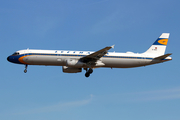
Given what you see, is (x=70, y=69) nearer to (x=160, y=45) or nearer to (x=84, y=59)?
(x=84, y=59)

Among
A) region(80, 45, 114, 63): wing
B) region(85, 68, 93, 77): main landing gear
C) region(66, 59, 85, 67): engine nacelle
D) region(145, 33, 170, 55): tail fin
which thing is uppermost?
region(145, 33, 170, 55): tail fin

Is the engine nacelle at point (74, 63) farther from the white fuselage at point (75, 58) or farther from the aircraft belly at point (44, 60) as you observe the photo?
the aircraft belly at point (44, 60)

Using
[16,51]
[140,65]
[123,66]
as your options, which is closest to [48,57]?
[16,51]

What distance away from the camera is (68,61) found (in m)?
50.3

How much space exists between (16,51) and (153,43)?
1136 inches

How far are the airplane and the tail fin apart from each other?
5.89ft

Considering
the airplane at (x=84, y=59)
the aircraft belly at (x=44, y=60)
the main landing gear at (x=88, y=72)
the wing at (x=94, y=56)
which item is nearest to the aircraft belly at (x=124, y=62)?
the airplane at (x=84, y=59)

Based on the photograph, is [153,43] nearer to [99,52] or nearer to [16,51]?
[99,52]

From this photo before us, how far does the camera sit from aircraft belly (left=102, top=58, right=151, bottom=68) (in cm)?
5184

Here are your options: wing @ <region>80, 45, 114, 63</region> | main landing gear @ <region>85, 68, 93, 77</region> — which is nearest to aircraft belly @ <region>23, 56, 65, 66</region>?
wing @ <region>80, 45, 114, 63</region>

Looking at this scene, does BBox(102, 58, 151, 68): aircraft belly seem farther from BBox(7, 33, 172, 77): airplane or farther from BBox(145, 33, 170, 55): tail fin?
BBox(145, 33, 170, 55): tail fin

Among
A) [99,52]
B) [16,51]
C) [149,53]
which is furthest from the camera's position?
[149,53]

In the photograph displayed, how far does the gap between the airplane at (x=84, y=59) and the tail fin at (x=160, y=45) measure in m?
1.80

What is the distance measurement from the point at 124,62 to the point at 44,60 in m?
15.4
